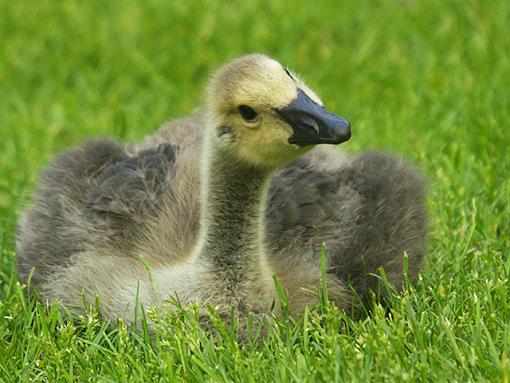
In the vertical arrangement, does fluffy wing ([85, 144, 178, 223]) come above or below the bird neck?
above

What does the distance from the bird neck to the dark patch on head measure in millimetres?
61

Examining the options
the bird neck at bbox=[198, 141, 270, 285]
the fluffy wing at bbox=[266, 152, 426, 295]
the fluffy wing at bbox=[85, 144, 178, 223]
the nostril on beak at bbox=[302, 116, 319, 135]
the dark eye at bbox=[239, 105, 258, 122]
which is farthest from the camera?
the fluffy wing at bbox=[85, 144, 178, 223]

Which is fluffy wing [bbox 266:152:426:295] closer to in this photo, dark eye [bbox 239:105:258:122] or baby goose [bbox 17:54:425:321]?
baby goose [bbox 17:54:425:321]

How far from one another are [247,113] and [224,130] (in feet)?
0.43

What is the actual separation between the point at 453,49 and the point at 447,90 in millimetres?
717

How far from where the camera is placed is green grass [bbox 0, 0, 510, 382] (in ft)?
12.0

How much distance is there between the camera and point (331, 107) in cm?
709

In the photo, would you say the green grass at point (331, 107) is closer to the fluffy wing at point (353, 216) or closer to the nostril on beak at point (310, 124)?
the fluffy wing at point (353, 216)

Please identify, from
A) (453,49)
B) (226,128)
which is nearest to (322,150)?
(226,128)

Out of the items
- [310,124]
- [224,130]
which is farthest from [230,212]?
[310,124]

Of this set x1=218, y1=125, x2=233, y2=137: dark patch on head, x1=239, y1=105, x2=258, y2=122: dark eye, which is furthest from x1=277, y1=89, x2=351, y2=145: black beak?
x1=218, y1=125, x2=233, y2=137: dark patch on head

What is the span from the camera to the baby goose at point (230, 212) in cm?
398

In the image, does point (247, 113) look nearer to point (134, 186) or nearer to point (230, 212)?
point (230, 212)

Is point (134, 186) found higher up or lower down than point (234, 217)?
higher up
